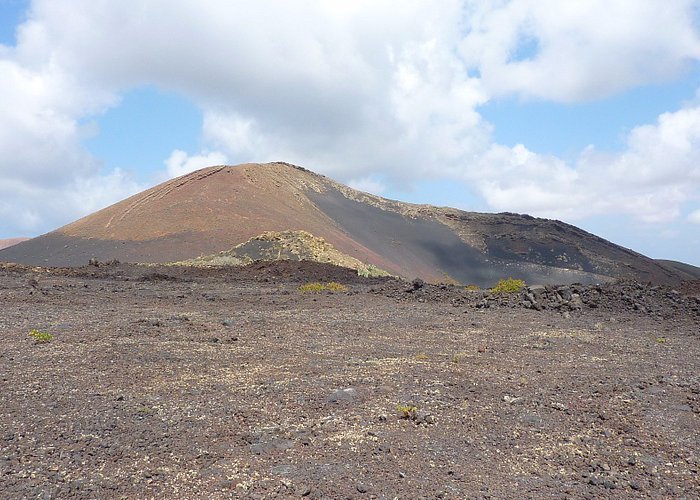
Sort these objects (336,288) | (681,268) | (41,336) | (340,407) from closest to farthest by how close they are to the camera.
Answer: (340,407) → (41,336) → (336,288) → (681,268)

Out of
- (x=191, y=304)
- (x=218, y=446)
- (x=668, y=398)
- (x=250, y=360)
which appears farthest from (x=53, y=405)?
(x=191, y=304)

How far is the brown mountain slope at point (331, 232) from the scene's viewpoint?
35.3 meters

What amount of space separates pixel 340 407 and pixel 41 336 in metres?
6.59

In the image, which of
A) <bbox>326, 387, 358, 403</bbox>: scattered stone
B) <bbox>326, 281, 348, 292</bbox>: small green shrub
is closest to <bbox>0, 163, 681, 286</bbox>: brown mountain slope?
<bbox>326, 281, 348, 292</bbox>: small green shrub

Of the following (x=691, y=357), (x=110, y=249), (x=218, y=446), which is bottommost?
(x=218, y=446)

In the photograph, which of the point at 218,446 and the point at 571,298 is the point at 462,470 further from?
the point at 571,298

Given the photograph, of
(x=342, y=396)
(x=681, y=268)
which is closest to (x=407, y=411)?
(x=342, y=396)

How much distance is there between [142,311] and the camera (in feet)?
49.8

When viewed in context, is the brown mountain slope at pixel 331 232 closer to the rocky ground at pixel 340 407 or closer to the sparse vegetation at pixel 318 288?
the sparse vegetation at pixel 318 288

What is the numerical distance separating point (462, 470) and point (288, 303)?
12885mm

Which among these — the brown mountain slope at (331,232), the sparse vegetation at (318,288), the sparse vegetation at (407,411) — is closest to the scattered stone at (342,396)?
the sparse vegetation at (407,411)

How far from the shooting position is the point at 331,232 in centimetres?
4062

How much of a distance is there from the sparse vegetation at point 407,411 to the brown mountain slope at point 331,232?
2784 cm

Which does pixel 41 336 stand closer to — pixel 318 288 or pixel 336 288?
pixel 318 288
